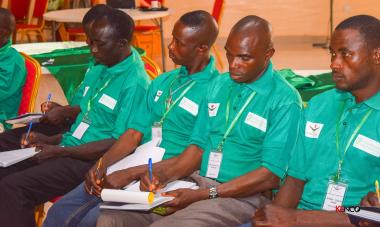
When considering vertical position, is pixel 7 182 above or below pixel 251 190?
below

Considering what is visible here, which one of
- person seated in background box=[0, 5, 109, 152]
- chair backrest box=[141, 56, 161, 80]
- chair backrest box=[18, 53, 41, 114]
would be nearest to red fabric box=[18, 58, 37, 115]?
chair backrest box=[18, 53, 41, 114]

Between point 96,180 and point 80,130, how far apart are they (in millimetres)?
600

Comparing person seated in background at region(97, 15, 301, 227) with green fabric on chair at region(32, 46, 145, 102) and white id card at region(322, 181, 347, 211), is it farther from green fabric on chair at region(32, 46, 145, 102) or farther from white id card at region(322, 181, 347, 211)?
green fabric on chair at region(32, 46, 145, 102)

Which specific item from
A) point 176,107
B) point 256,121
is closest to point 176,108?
point 176,107

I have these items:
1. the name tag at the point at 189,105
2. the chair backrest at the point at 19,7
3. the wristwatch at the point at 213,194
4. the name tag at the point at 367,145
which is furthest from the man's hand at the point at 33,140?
the chair backrest at the point at 19,7

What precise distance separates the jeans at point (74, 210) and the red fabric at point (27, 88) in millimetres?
1134

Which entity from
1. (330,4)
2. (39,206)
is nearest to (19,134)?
(39,206)

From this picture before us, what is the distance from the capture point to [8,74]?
367 cm

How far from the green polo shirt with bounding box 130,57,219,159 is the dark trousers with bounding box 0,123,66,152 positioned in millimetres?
780

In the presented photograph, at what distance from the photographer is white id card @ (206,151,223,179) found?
255 centimetres

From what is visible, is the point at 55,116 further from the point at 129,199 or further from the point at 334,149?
the point at 334,149

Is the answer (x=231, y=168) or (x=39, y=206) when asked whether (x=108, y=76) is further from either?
(x=231, y=168)

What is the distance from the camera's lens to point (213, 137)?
2.61m

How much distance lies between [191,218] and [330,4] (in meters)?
8.32
